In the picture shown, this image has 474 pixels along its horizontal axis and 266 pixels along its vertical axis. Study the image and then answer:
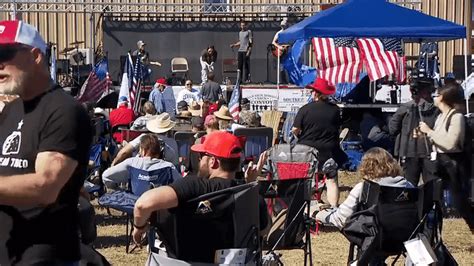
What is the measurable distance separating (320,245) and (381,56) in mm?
8525

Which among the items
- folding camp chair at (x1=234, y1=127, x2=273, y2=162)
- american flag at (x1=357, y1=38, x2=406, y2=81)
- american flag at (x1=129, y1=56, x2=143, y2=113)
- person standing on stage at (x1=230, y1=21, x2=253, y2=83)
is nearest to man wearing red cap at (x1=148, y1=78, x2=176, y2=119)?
american flag at (x1=129, y1=56, x2=143, y2=113)

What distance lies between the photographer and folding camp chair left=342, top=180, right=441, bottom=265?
6.53m

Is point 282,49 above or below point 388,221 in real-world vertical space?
above

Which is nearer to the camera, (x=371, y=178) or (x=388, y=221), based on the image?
(x=388, y=221)

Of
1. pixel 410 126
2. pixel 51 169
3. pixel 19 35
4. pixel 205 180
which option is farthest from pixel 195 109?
pixel 51 169

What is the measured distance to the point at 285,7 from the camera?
2719 centimetres

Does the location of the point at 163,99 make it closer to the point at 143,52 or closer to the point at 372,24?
the point at 143,52

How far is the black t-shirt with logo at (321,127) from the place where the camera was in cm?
1045

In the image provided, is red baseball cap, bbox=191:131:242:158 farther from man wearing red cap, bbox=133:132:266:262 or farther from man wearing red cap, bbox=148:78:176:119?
man wearing red cap, bbox=148:78:176:119

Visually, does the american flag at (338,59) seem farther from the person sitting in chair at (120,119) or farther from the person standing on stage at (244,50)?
the person standing on stage at (244,50)

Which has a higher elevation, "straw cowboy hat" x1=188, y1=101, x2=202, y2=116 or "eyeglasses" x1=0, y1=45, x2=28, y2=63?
"eyeglasses" x1=0, y1=45, x2=28, y2=63

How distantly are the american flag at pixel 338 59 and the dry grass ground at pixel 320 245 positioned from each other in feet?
22.7

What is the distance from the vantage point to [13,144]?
3.45m

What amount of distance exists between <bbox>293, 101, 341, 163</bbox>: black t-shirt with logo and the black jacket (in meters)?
0.82
